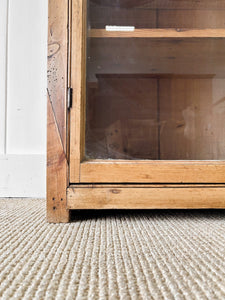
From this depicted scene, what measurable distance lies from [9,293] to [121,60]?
0.47m

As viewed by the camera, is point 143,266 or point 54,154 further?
point 54,154

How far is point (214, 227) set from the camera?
48cm

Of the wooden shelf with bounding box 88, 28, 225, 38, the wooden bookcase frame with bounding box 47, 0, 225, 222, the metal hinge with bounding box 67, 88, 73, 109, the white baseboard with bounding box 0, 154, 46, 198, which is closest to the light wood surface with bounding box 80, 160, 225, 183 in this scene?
the wooden bookcase frame with bounding box 47, 0, 225, 222

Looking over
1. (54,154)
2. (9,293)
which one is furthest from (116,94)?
(9,293)

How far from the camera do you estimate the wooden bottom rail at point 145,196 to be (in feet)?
1.65

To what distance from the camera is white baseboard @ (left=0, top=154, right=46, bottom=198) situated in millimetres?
830

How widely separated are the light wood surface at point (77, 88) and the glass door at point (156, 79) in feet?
0.06

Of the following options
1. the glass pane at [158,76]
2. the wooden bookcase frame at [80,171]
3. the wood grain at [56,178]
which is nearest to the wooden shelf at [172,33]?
the glass pane at [158,76]

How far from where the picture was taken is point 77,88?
0.51 m

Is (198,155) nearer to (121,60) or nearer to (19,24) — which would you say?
(121,60)

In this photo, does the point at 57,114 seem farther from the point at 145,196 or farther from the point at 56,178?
the point at 145,196

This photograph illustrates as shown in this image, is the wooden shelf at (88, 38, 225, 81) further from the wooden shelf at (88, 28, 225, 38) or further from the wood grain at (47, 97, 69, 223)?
the wood grain at (47, 97, 69, 223)

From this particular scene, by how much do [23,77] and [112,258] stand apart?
71cm

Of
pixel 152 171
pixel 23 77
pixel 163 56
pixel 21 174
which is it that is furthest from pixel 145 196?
pixel 23 77
